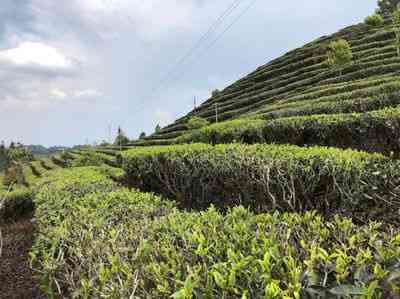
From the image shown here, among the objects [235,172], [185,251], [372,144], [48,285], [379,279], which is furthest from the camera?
[372,144]

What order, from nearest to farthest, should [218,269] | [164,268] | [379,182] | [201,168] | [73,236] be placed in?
1. [218,269]
2. [164,268]
3. [73,236]
4. [379,182]
5. [201,168]

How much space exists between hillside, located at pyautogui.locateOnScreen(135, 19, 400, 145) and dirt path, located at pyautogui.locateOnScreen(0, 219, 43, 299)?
16018 millimetres

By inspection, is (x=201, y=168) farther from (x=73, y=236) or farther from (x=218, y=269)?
(x=218, y=269)

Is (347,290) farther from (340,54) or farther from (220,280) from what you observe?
(340,54)

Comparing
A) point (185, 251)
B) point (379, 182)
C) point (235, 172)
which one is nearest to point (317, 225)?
point (185, 251)

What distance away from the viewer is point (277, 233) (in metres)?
3.35

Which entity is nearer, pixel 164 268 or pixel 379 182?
pixel 164 268

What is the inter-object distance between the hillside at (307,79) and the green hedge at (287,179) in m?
12.6

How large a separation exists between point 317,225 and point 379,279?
120 centimetres

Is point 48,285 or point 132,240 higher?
point 132,240

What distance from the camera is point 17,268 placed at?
8.64 meters

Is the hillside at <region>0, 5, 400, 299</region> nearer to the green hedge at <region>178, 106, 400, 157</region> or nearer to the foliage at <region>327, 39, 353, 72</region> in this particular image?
the green hedge at <region>178, 106, 400, 157</region>

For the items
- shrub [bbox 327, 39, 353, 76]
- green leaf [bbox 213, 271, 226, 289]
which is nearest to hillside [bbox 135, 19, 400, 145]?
shrub [bbox 327, 39, 353, 76]

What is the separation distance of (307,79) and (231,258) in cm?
5041
